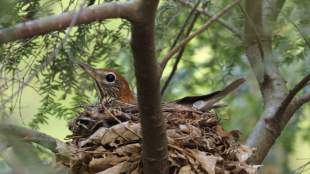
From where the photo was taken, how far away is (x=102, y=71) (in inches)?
128

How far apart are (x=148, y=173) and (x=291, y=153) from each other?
2529 millimetres

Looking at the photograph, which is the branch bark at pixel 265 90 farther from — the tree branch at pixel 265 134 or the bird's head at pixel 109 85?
the bird's head at pixel 109 85

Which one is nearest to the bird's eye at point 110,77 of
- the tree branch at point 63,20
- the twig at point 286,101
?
the twig at point 286,101

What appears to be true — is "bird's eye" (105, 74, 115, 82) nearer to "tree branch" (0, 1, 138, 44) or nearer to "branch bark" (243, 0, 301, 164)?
"branch bark" (243, 0, 301, 164)

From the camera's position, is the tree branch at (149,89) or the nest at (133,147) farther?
the nest at (133,147)

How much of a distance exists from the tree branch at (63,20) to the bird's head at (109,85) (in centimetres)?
211

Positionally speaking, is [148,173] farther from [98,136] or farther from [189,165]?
[98,136]

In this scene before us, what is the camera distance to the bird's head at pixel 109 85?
3.27 metres

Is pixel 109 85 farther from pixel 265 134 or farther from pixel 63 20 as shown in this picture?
pixel 63 20

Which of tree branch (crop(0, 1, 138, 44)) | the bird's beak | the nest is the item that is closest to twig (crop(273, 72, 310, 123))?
the nest

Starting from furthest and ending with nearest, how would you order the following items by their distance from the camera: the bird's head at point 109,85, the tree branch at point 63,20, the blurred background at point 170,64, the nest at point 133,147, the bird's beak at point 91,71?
the bird's head at point 109,85, the bird's beak at point 91,71, the blurred background at point 170,64, the nest at point 133,147, the tree branch at point 63,20

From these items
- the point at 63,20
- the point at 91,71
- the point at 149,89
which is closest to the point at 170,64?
the point at 91,71

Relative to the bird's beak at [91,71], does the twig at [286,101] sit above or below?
below

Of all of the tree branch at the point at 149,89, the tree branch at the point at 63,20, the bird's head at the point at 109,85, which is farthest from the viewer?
the bird's head at the point at 109,85
